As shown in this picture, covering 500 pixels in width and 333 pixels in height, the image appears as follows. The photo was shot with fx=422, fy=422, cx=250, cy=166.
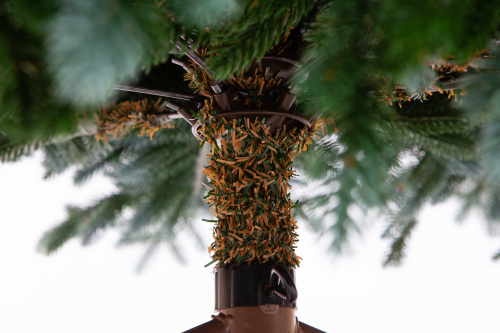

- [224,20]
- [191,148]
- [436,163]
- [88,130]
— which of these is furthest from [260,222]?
[436,163]

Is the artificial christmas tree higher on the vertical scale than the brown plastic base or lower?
higher

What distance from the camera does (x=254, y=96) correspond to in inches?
13.0

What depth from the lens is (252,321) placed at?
0.31 meters

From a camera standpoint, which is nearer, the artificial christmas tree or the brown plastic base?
the artificial christmas tree

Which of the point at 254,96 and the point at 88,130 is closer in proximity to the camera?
the point at 254,96

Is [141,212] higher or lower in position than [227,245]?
higher

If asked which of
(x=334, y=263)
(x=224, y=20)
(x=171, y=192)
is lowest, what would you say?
(x=334, y=263)

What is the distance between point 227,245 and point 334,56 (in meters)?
0.22

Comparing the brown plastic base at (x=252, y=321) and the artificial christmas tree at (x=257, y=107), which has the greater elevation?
the artificial christmas tree at (x=257, y=107)

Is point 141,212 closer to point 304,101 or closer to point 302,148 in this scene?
point 302,148

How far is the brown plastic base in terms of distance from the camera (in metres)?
0.31

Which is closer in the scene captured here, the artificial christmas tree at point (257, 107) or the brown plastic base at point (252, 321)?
the artificial christmas tree at point (257, 107)

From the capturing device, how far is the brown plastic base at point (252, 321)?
0.31 metres

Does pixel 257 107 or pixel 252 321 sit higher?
pixel 257 107
